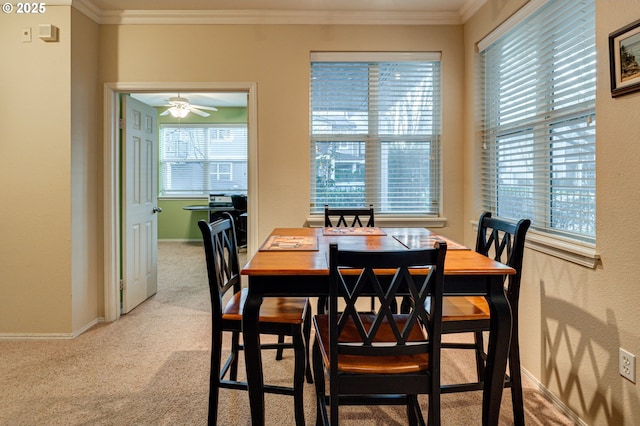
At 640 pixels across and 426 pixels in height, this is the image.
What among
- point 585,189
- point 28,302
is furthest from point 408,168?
point 28,302

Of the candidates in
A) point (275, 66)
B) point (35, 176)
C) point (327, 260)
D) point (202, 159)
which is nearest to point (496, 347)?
point (327, 260)

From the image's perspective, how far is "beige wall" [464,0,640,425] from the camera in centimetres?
154

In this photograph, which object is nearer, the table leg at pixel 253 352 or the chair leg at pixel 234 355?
the table leg at pixel 253 352

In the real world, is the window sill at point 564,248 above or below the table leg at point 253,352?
above

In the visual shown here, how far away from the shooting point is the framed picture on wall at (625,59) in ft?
4.91

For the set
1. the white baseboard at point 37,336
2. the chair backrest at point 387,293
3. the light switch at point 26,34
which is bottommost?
the white baseboard at point 37,336

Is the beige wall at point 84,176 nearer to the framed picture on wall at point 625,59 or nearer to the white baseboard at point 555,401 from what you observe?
the white baseboard at point 555,401

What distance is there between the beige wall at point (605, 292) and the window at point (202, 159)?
20.3 ft

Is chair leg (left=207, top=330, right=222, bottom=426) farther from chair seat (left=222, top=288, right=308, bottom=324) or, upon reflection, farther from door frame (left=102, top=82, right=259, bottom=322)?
door frame (left=102, top=82, right=259, bottom=322)

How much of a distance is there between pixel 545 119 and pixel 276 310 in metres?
1.84

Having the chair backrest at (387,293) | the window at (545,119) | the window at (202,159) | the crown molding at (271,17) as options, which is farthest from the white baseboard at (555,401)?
the window at (202,159)

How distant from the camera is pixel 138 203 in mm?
3574

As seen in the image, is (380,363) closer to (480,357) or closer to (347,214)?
(480,357)

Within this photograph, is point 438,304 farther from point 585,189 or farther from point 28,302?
point 28,302
